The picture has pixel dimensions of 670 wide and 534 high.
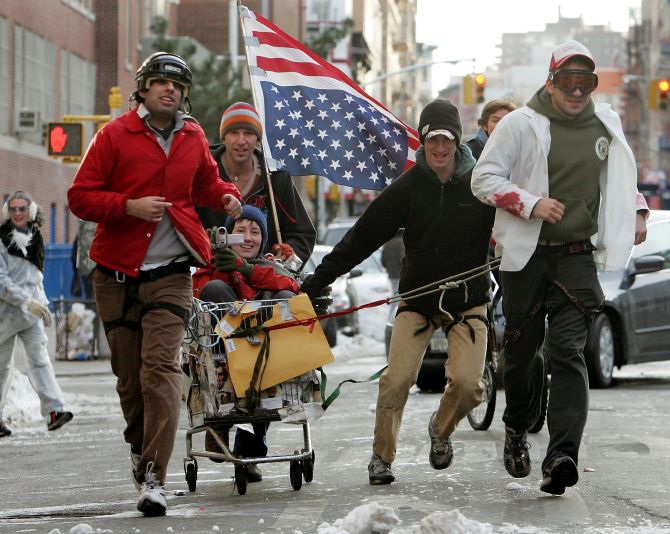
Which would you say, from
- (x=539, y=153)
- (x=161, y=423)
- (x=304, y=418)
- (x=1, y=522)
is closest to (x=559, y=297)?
(x=539, y=153)

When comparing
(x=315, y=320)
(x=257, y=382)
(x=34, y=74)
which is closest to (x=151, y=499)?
(x=257, y=382)

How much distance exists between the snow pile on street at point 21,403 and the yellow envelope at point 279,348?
22.7ft

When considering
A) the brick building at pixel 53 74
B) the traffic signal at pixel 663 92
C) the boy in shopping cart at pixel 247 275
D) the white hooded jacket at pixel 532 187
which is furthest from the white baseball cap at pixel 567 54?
the traffic signal at pixel 663 92

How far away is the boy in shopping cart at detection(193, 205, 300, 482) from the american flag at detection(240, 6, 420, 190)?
1255 mm

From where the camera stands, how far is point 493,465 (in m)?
9.66

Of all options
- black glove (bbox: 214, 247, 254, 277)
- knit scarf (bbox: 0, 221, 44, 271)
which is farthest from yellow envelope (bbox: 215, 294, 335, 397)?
knit scarf (bbox: 0, 221, 44, 271)

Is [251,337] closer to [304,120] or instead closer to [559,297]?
[559,297]

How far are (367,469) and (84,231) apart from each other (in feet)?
40.6

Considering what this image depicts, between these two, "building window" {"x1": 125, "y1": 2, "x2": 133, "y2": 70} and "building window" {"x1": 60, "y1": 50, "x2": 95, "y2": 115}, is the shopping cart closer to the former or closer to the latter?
"building window" {"x1": 60, "y1": 50, "x2": 95, "y2": 115}

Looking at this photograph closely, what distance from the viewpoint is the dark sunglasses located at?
8.12m

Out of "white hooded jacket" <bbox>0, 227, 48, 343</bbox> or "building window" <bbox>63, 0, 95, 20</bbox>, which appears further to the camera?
"building window" <bbox>63, 0, 95, 20</bbox>

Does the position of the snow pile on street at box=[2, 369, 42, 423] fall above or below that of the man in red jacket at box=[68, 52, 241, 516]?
below

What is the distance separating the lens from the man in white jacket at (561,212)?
8.07 m

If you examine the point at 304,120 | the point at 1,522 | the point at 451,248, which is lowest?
the point at 1,522
